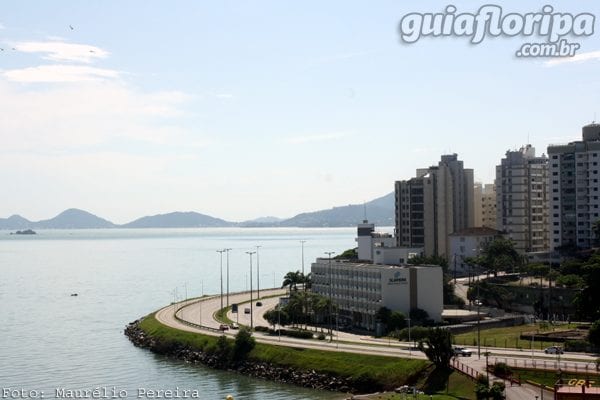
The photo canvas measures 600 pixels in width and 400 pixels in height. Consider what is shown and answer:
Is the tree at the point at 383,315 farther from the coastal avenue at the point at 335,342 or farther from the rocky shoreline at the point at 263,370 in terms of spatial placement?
the rocky shoreline at the point at 263,370

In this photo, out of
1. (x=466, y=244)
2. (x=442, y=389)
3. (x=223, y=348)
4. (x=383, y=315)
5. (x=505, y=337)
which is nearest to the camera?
(x=442, y=389)

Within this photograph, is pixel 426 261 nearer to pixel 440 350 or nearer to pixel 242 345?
pixel 242 345

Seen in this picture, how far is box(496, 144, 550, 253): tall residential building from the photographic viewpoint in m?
160

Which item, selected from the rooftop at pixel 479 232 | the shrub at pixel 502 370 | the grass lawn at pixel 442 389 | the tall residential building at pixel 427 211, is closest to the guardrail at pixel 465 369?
the grass lawn at pixel 442 389

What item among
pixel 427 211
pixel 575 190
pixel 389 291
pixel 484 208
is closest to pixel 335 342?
pixel 389 291

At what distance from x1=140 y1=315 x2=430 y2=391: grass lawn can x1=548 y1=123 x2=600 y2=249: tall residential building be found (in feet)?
239

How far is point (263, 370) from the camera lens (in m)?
75.3

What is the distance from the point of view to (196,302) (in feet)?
424

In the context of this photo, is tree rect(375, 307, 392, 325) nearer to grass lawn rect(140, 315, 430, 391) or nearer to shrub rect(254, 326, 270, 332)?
shrub rect(254, 326, 270, 332)

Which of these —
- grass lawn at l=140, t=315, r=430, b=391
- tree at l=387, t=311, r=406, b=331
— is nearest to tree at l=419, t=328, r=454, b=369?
grass lawn at l=140, t=315, r=430, b=391

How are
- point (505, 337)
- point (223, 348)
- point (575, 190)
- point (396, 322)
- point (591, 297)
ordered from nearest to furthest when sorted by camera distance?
point (591, 297) → point (505, 337) → point (223, 348) → point (396, 322) → point (575, 190)

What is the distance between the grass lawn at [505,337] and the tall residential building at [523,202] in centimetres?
6830

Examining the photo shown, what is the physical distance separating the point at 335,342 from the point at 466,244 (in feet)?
242

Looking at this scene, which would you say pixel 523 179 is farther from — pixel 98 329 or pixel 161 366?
pixel 161 366
